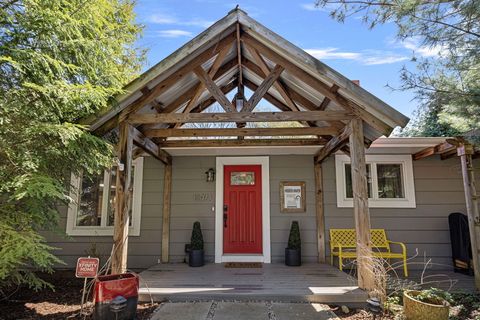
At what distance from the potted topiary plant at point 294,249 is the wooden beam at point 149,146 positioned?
2916mm

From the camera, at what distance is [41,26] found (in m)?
3.04

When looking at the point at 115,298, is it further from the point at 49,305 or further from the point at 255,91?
the point at 255,91

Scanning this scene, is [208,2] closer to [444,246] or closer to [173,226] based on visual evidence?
[173,226]

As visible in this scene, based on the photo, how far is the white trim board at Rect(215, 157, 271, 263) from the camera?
594 cm

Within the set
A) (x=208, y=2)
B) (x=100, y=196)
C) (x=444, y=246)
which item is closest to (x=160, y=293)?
(x=100, y=196)

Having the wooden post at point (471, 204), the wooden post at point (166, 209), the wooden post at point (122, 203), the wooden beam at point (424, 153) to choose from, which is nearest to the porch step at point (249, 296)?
the wooden post at point (122, 203)

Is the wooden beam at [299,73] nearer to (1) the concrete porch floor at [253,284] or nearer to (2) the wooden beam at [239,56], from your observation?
(2) the wooden beam at [239,56]

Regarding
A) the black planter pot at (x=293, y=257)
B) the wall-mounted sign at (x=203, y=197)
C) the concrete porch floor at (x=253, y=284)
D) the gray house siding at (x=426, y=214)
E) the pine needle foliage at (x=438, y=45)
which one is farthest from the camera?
the wall-mounted sign at (x=203, y=197)

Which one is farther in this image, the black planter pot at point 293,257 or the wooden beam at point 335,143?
the black planter pot at point 293,257

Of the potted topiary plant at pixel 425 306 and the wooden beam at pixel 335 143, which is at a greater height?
the wooden beam at pixel 335 143

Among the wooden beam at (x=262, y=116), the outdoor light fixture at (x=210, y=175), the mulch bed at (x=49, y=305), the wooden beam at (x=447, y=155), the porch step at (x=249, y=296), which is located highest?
the wooden beam at (x=262, y=116)

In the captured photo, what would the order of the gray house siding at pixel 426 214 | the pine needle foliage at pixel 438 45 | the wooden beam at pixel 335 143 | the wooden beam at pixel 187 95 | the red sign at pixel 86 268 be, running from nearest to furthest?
the red sign at pixel 86 268 → the pine needle foliage at pixel 438 45 → the wooden beam at pixel 335 143 → the wooden beam at pixel 187 95 → the gray house siding at pixel 426 214

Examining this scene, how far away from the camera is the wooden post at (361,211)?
3.54 metres

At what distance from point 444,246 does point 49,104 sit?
23.2 ft
